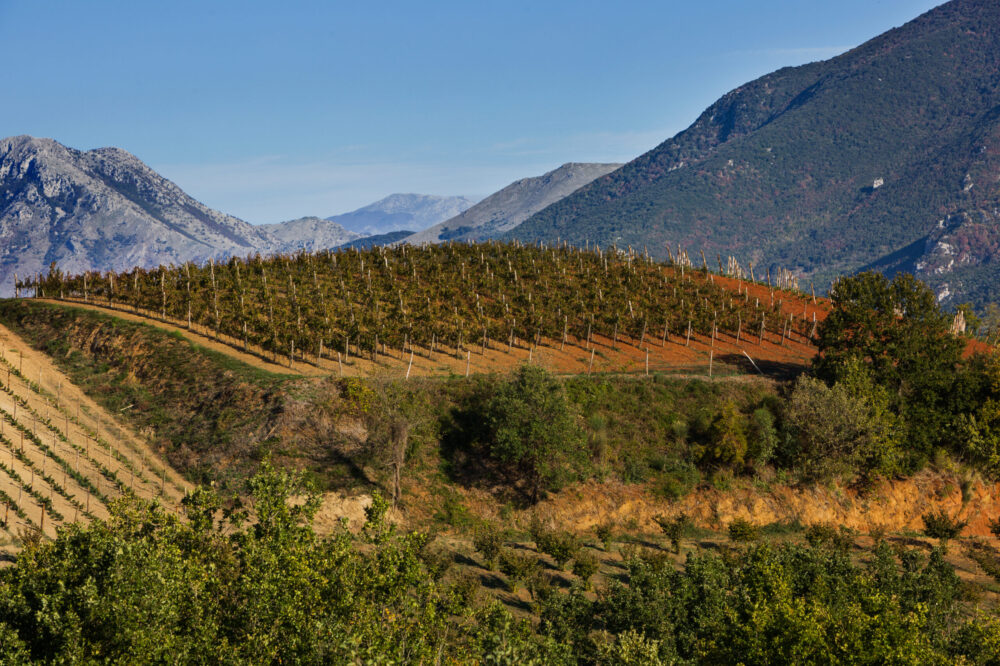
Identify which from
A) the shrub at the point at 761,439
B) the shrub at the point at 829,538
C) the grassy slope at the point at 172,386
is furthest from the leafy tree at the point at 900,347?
the grassy slope at the point at 172,386

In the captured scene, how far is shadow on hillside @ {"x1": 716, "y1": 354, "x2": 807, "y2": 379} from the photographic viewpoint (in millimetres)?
65750

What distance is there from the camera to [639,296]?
83.2 meters

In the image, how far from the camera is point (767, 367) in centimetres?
6969

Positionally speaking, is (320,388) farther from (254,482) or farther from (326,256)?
(326,256)

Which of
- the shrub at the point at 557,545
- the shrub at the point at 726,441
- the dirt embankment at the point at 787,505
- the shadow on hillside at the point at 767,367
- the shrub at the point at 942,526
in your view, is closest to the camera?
the shrub at the point at 557,545

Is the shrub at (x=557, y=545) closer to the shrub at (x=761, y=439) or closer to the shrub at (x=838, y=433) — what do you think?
the shrub at (x=761, y=439)

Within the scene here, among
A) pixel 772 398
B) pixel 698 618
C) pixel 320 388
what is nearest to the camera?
pixel 698 618

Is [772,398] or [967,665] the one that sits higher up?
[772,398]

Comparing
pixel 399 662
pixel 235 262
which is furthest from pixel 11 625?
pixel 235 262

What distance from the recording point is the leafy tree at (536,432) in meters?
47.1

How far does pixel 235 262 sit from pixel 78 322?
20.5 m

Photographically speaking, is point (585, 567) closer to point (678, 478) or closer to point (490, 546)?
point (490, 546)

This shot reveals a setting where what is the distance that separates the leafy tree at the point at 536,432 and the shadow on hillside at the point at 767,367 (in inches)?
967

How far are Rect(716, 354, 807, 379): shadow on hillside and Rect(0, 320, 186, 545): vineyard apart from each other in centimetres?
4963
